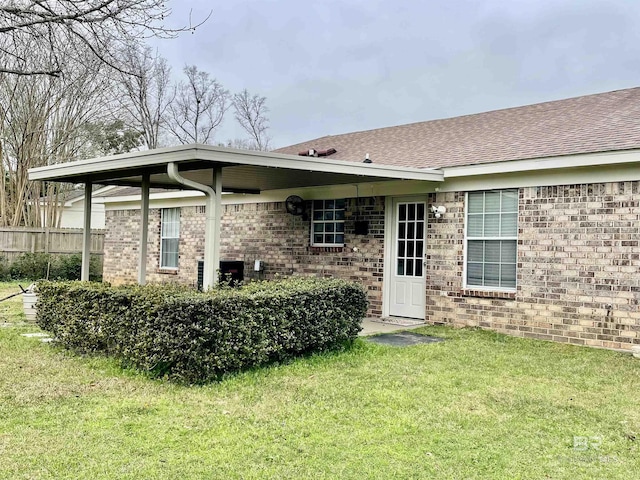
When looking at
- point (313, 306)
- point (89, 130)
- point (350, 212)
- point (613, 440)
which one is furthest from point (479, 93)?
point (613, 440)

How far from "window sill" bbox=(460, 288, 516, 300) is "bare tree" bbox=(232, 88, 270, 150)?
26.1 metres

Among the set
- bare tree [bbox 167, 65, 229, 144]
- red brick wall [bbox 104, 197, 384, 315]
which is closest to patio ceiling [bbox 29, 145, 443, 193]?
red brick wall [bbox 104, 197, 384, 315]

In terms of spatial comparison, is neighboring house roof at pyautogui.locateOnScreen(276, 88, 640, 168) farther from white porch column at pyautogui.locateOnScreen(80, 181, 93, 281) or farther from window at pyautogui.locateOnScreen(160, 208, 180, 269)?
white porch column at pyautogui.locateOnScreen(80, 181, 93, 281)

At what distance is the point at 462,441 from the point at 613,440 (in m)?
1.14

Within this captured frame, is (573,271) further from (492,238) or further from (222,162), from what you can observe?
(222,162)

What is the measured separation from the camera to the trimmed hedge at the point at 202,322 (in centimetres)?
568

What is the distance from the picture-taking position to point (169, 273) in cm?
1498

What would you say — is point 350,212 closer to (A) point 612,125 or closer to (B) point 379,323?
(B) point 379,323

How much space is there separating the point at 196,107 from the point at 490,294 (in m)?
26.1

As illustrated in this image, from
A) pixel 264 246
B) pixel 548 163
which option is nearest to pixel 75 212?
pixel 264 246

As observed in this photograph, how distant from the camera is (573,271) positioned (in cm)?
805

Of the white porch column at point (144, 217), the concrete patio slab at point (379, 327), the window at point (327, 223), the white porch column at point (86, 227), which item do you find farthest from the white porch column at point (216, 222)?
the window at point (327, 223)

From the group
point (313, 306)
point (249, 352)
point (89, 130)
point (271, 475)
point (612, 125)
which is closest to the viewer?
point (271, 475)

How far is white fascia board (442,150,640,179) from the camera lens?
24.1ft
